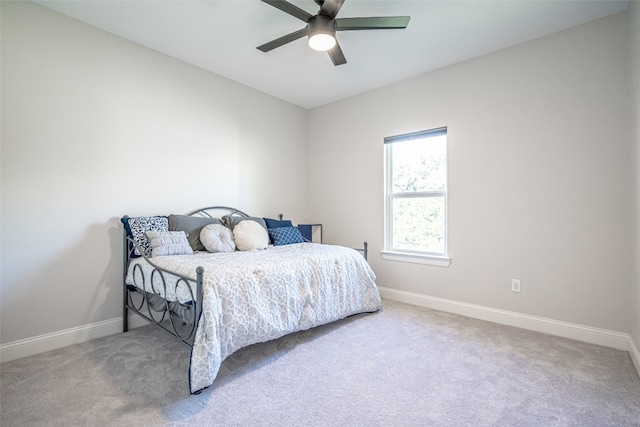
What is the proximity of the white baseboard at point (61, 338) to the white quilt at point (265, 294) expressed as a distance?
17.6 inches

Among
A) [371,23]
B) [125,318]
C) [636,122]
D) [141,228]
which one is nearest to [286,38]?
[371,23]

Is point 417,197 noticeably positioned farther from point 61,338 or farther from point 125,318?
point 61,338

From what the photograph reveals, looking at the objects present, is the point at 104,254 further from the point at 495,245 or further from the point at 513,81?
the point at 513,81

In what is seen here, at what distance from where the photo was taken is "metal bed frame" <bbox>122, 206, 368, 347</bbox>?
5.98 ft

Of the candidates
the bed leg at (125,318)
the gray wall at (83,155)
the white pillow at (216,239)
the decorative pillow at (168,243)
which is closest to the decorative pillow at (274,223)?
the gray wall at (83,155)

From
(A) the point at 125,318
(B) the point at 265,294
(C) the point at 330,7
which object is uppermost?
(C) the point at 330,7

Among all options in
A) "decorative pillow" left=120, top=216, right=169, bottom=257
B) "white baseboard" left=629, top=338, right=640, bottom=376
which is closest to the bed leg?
"decorative pillow" left=120, top=216, right=169, bottom=257

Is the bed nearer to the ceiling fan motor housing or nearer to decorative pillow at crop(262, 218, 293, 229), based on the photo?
decorative pillow at crop(262, 218, 293, 229)

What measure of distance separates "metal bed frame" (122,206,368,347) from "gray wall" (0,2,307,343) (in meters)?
0.10

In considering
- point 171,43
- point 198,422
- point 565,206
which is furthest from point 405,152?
point 198,422

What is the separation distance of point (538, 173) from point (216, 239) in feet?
9.85

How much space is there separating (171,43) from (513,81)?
10.6 feet

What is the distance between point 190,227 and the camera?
9.60 ft

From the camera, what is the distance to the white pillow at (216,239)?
2852 mm
